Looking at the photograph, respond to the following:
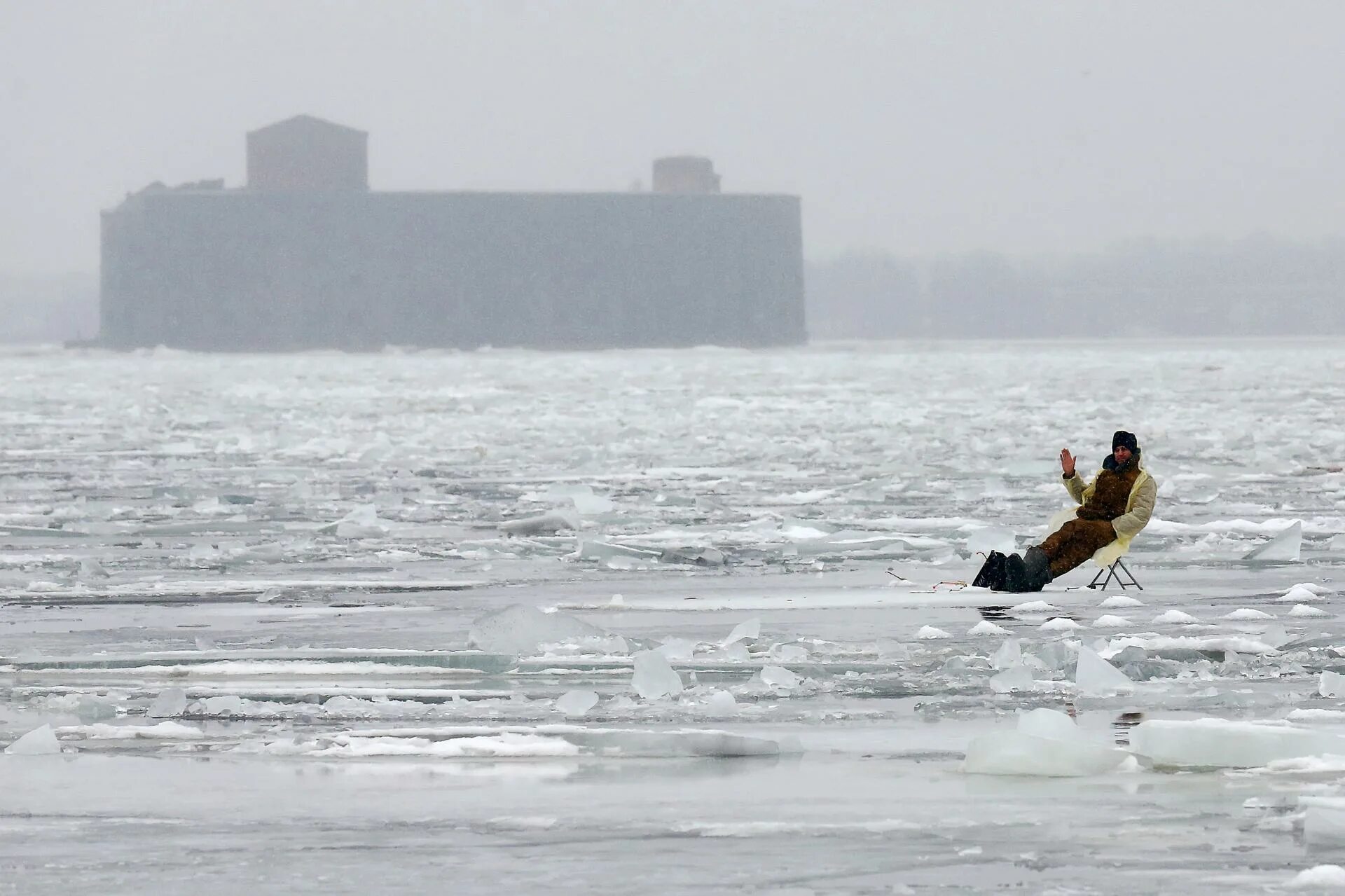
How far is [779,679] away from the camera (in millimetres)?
6695

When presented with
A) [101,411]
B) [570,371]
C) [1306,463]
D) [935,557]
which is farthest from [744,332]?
[935,557]

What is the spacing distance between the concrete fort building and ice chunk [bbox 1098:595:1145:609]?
318 feet

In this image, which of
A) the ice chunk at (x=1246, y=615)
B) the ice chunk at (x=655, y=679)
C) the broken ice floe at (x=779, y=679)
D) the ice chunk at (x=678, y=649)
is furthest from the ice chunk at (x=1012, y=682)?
the ice chunk at (x=1246, y=615)

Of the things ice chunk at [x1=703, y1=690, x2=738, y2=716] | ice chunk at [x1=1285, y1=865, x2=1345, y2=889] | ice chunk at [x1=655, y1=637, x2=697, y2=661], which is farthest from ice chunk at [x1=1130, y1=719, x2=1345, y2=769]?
ice chunk at [x1=655, y1=637, x2=697, y2=661]

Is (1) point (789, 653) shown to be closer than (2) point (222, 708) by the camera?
No

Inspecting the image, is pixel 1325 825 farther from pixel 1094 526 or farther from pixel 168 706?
pixel 1094 526

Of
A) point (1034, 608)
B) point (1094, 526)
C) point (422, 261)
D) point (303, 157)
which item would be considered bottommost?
point (1034, 608)

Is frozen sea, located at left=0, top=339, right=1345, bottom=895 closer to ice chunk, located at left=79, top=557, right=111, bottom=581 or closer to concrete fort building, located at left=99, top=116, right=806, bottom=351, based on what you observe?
ice chunk, located at left=79, top=557, right=111, bottom=581

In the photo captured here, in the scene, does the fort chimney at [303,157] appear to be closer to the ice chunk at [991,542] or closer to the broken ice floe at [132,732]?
the ice chunk at [991,542]

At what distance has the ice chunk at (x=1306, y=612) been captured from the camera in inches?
326

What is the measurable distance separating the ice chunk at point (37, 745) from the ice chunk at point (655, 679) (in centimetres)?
Result: 177

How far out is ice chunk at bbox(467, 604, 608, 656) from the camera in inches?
296

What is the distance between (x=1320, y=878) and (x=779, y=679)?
2895 millimetres

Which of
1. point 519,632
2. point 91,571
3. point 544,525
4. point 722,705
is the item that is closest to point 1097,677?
point 722,705
